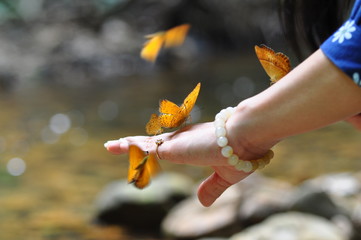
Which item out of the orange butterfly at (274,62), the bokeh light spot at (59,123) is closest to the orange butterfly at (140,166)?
the orange butterfly at (274,62)

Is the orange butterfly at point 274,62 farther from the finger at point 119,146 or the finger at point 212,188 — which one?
A: the finger at point 119,146

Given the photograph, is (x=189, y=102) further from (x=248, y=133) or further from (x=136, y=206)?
(x=136, y=206)

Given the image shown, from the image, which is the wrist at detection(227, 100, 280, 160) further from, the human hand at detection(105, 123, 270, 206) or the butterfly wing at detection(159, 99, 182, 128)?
the butterfly wing at detection(159, 99, 182, 128)

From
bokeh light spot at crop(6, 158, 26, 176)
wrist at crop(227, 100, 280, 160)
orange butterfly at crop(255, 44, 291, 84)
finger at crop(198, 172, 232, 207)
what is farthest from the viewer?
bokeh light spot at crop(6, 158, 26, 176)

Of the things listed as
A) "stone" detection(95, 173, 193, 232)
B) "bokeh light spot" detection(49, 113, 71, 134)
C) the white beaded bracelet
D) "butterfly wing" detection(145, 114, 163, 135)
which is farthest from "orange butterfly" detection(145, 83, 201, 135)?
"bokeh light spot" detection(49, 113, 71, 134)

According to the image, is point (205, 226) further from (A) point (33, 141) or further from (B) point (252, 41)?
(B) point (252, 41)

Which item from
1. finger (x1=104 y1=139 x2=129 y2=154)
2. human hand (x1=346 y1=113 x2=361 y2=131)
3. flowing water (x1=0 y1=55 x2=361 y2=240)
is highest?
flowing water (x1=0 y1=55 x2=361 y2=240)

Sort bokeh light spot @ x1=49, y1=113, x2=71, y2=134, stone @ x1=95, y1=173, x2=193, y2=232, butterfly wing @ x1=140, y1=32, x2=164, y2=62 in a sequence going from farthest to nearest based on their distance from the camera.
Answer: bokeh light spot @ x1=49, y1=113, x2=71, y2=134, stone @ x1=95, y1=173, x2=193, y2=232, butterfly wing @ x1=140, y1=32, x2=164, y2=62
